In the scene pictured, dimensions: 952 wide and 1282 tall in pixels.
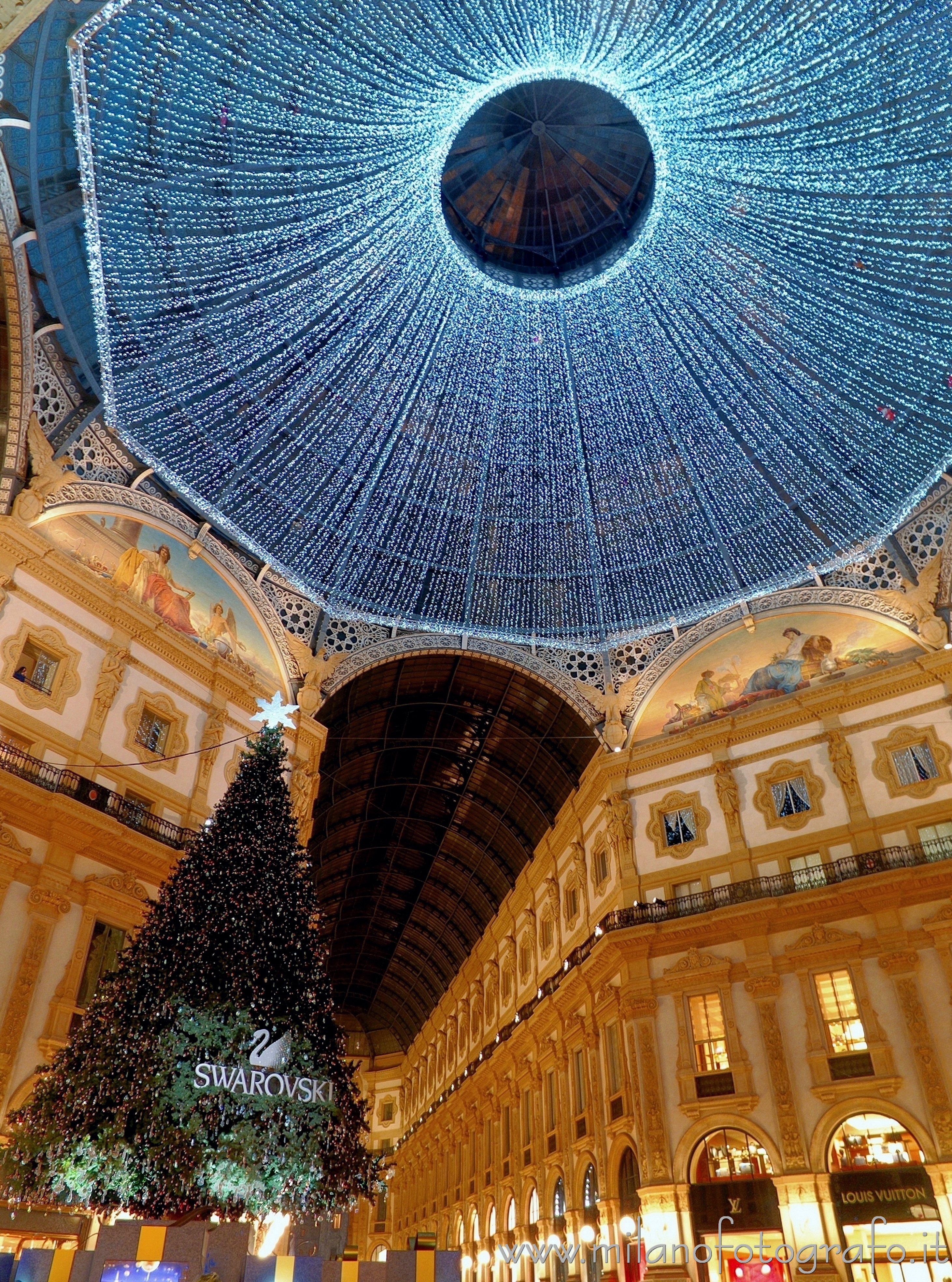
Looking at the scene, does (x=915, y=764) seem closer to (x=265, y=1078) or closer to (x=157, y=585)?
(x=265, y=1078)

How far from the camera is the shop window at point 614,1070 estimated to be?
958 inches

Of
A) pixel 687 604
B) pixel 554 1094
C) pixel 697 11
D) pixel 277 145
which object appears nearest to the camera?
pixel 697 11

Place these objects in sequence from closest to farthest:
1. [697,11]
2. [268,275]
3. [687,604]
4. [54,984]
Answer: [697,11] < [268,275] < [54,984] < [687,604]

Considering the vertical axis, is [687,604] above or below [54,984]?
above

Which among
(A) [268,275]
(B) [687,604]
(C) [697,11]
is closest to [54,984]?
(A) [268,275]

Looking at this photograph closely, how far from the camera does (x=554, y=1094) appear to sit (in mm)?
29734

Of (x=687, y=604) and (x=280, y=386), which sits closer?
(x=280, y=386)

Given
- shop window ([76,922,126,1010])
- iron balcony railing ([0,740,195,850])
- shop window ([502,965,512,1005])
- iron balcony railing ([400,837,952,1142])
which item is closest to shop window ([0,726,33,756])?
iron balcony railing ([0,740,195,850])

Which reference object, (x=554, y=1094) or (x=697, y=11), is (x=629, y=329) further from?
(x=554, y=1094)

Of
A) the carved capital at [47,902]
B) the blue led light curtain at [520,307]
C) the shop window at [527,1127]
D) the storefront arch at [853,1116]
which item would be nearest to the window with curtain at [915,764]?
the blue led light curtain at [520,307]

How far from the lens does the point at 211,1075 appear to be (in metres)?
11.8

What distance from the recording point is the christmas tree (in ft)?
37.6

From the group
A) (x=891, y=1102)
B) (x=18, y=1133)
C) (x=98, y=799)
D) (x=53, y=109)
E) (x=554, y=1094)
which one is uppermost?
(x=53, y=109)

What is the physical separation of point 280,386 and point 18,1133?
47.2 feet
